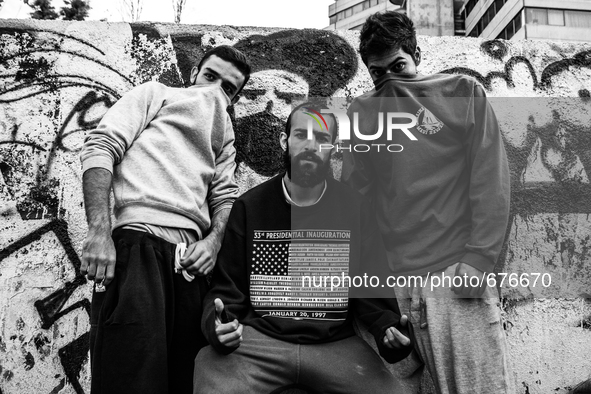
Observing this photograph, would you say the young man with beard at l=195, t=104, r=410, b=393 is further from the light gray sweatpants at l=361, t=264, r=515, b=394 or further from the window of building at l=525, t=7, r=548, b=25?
the window of building at l=525, t=7, r=548, b=25

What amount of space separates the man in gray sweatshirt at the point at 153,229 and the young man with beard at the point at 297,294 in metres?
0.14

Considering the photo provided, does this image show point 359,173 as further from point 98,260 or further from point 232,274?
point 98,260

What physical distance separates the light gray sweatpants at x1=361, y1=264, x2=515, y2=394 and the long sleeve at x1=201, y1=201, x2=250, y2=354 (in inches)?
31.0

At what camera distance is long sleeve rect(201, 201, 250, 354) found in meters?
2.21

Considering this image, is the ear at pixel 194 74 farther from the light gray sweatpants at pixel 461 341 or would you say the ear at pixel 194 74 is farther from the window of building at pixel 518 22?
the window of building at pixel 518 22

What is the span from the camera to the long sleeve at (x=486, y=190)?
199 centimetres

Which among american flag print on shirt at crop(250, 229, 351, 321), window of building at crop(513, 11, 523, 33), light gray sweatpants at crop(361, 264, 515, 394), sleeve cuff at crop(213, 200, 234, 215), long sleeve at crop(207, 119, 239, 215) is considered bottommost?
light gray sweatpants at crop(361, 264, 515, 394)

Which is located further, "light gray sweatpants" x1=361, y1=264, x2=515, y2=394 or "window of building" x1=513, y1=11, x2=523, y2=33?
"window of building" x1=513, y1=11, x2=523, y2=33

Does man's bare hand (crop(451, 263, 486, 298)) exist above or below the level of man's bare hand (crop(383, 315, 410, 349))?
above

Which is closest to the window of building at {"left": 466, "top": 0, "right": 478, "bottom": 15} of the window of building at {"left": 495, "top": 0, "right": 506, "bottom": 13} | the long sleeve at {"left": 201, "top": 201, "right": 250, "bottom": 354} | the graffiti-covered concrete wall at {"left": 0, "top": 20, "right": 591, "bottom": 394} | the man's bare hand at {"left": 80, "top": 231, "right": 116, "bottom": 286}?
the window of building at {"left": 495, "top": 0, "right": 506, "bottom": 13}

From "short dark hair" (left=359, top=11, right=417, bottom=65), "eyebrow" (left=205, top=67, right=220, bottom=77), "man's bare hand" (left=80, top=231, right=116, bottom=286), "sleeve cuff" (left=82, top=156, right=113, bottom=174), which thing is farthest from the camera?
"eyebrow" (left=205, top=67, right=220, bottom=77)

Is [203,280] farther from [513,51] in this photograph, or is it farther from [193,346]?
[513,51]

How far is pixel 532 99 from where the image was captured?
10.4 feet

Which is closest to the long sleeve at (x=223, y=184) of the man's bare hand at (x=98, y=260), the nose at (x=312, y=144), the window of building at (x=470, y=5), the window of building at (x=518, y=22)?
the nose at (x=312, y=144)
